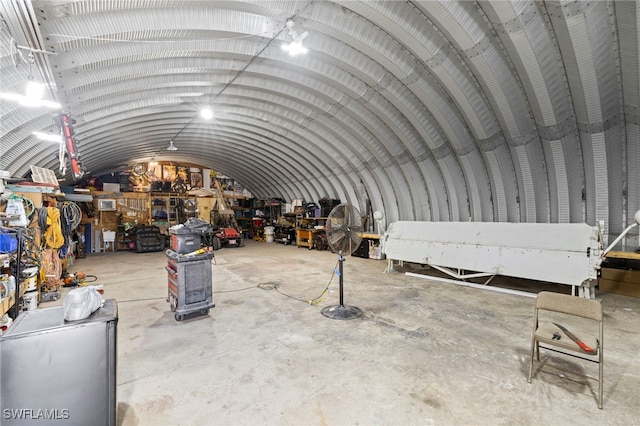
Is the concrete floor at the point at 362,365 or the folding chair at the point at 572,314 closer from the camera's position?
the concrete floor at the point at 362,365

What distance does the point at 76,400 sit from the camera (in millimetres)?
1727

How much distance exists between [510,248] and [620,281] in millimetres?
2006

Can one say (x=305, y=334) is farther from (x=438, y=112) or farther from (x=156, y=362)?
(x=438, y=112)

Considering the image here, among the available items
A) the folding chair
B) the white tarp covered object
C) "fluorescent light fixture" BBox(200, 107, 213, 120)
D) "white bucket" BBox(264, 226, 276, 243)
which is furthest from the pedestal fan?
"white bucket" BBox(264, 226, 276, 243)

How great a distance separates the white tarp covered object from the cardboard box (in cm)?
98

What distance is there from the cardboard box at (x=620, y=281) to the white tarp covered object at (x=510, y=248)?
3.22 feet

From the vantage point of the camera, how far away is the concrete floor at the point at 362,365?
2.15 metres

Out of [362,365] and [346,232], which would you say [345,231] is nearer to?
[346,232]

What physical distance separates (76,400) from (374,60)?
580 centimetres

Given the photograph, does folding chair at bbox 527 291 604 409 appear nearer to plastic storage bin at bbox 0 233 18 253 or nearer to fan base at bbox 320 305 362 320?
fan base at bbox 320 305 362 320

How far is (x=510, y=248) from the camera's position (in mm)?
5223

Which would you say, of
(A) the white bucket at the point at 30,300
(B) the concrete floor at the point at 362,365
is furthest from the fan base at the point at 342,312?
(A) the white bucket at the point at 30,300

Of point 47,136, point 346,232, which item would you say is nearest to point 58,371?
point 346,232

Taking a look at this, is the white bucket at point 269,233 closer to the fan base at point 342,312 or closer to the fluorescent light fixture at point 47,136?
the fluorescent light fixture at point 47,136
